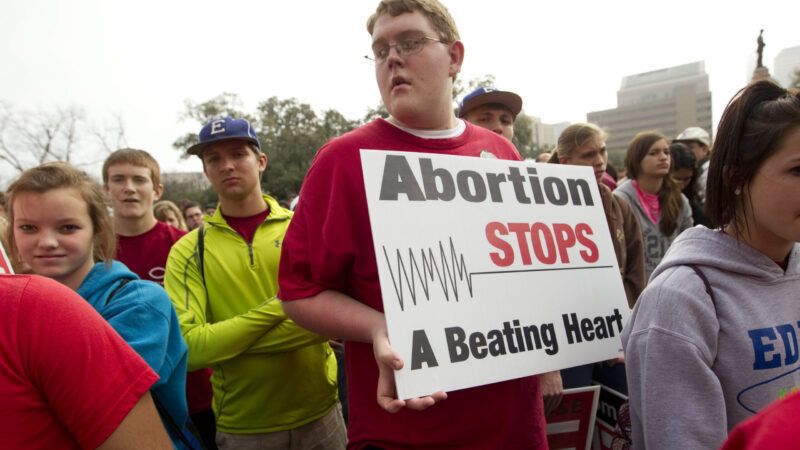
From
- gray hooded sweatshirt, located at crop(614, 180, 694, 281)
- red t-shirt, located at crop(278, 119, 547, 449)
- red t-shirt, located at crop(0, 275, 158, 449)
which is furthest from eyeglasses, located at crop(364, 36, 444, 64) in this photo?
gray hooded sweatshirt, located at crop(614, 180, 694, 281)

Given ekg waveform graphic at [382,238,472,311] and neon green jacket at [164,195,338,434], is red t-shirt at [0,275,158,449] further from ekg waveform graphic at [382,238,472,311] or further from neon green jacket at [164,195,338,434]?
neon green jacket at [164,195,338,434]

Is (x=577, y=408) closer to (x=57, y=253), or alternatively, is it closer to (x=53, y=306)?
(x=53, y=306)

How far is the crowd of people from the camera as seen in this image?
3.57ft

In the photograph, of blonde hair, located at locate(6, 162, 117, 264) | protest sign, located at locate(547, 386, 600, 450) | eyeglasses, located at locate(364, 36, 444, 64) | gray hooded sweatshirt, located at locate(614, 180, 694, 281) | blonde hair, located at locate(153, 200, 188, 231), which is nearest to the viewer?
eyeglasses, located at locate(364, 36, 444, 64)

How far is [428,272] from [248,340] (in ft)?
4.06

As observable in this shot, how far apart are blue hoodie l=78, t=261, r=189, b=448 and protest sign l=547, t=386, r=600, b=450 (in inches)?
53.4

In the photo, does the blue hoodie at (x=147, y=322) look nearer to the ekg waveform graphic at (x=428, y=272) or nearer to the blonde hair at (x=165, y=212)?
the ekg waveform graphic at (x=428, y=272)

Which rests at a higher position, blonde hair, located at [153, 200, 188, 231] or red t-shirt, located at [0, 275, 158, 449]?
blonde hair, located at [153, 200, 188, 231]

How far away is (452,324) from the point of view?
1.42 m

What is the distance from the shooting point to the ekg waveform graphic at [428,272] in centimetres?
138

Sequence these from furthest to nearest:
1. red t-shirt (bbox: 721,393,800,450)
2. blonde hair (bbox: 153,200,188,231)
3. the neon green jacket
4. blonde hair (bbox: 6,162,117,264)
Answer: blonde hair (bbox: 153,200,188,231)
the neon green jacket
blonde hair (bbox: 6,162,117,264)
red t-shirt (bbox: 721,393,800,450)

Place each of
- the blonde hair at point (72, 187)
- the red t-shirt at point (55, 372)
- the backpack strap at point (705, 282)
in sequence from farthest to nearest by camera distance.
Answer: the blonde hair at point (72, 187), the backpack strap at point (705, 282), the red t-shirt at point (55, 372)

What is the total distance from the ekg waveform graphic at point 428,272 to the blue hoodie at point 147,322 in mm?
873

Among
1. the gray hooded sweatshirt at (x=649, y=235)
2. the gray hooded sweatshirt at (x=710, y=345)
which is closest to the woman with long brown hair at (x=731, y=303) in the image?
the gray hooded sweatshirt at (x=710, y=345)
